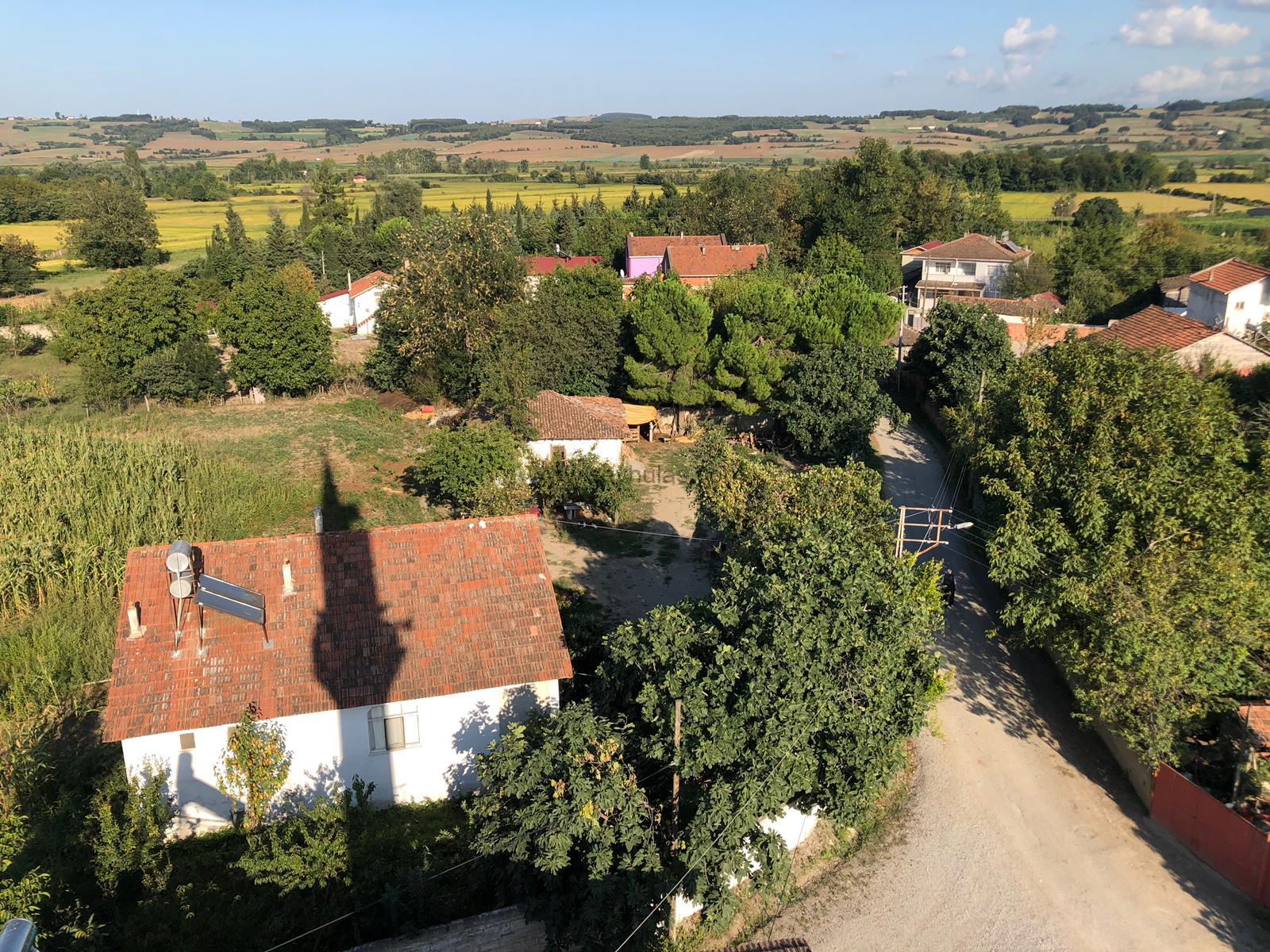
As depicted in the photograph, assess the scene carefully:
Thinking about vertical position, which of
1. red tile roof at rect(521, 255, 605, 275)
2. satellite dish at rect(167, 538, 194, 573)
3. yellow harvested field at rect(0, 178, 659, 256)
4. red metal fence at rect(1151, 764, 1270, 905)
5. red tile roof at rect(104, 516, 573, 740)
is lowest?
red metal fence at rect(1151, 764, 1270, 905)

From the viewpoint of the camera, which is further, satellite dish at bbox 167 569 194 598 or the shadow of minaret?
the shadow of minaret

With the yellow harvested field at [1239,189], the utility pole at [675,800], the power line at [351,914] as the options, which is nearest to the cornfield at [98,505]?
the power line at [351,914]

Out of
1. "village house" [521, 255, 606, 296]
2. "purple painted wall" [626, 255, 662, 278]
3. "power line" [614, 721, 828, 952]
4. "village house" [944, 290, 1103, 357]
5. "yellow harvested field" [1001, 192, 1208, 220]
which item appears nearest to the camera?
"power line" [614, 721, 828, 952]

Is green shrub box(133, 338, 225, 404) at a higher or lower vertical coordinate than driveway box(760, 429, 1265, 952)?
higher

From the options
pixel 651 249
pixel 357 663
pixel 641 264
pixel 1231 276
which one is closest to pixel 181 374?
pixel 357 663

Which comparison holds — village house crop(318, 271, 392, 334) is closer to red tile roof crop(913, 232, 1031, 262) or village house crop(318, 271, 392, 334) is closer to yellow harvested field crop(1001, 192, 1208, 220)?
red tile roof crop(913, 232, 1031, 262)

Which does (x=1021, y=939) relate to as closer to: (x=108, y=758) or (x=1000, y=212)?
(x=108, y=758)

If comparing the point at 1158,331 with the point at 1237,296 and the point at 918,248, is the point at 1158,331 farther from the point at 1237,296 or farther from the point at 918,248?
the point at 918,248

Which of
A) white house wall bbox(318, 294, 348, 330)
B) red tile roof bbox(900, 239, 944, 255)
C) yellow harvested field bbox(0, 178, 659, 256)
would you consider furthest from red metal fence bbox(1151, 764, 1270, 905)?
yellow harvested field bbox(0, 178, 659, 256)
